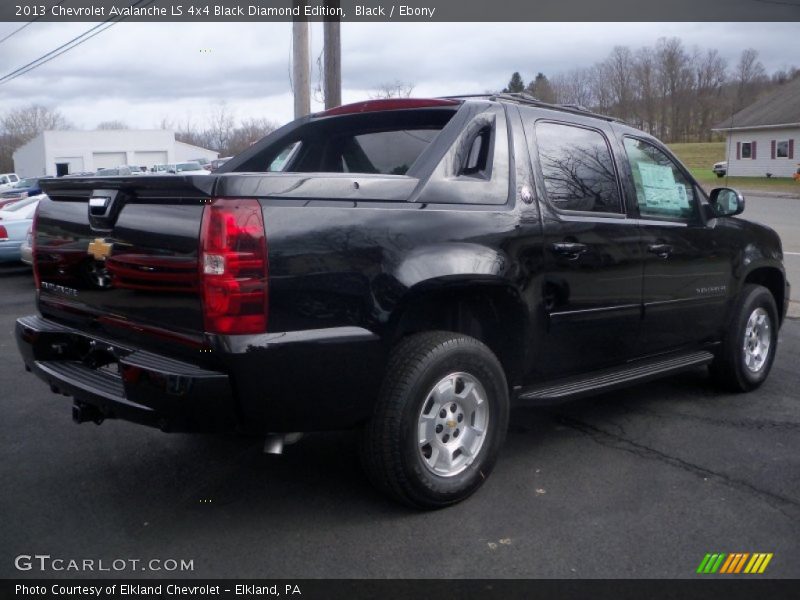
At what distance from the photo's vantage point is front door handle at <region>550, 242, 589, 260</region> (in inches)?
174

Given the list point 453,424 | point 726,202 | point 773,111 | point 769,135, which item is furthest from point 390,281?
point 773,111

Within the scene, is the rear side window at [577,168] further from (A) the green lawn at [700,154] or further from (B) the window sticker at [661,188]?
(A) the green lawn at [700,154]

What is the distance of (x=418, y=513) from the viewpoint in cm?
395

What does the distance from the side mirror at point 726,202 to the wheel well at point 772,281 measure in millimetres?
642

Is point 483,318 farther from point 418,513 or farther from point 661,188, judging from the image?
point 661,188

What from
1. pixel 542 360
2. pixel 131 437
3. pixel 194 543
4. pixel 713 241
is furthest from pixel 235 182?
pixel 713 241

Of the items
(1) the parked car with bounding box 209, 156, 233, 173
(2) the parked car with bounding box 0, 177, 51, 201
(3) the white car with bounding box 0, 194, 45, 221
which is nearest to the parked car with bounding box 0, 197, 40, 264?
(3) the white car with bounding box 0, 194, 45, 221

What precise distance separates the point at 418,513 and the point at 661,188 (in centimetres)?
280

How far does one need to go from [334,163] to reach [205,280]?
199 cm

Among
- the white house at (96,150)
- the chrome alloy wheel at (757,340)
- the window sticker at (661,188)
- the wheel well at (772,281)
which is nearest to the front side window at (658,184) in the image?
the window sticker at (661,188)

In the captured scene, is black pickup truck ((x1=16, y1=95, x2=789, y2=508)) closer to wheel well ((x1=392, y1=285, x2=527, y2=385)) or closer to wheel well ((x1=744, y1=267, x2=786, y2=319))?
wheel well ((x1=392, y1=285, x2=527, y2=385))

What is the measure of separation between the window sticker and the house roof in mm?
40560

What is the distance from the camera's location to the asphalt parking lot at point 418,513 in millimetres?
3500
